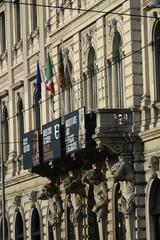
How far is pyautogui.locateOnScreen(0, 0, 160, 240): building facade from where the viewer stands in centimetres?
4591

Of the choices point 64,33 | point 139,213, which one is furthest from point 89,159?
point 64,33

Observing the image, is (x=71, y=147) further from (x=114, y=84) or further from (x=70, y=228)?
(x=70, y=228)

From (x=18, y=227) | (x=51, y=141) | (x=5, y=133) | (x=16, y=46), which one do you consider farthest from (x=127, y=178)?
(x=5, y=133)

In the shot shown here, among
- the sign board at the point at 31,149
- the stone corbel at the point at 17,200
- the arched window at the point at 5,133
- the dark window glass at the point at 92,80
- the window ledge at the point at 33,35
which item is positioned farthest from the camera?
the arched window at the point at 5,133

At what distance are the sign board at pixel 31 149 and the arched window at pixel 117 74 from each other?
569 centimetres

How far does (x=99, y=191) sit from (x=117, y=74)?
14.8 feet

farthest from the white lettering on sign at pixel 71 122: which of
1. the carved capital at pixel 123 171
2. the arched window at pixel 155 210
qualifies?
the arched window at pixel 155 210

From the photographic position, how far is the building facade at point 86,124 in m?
45.9

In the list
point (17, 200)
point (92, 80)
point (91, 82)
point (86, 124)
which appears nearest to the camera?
point (86, 124)

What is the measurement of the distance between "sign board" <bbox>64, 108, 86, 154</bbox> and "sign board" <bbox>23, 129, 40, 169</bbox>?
405 cm

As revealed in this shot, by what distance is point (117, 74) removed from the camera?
4938cm

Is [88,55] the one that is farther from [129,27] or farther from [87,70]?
[129,27]

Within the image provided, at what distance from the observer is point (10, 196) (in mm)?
64438

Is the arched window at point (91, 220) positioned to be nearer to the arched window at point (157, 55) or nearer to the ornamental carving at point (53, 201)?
the ornamental carving at point (53, 201)
